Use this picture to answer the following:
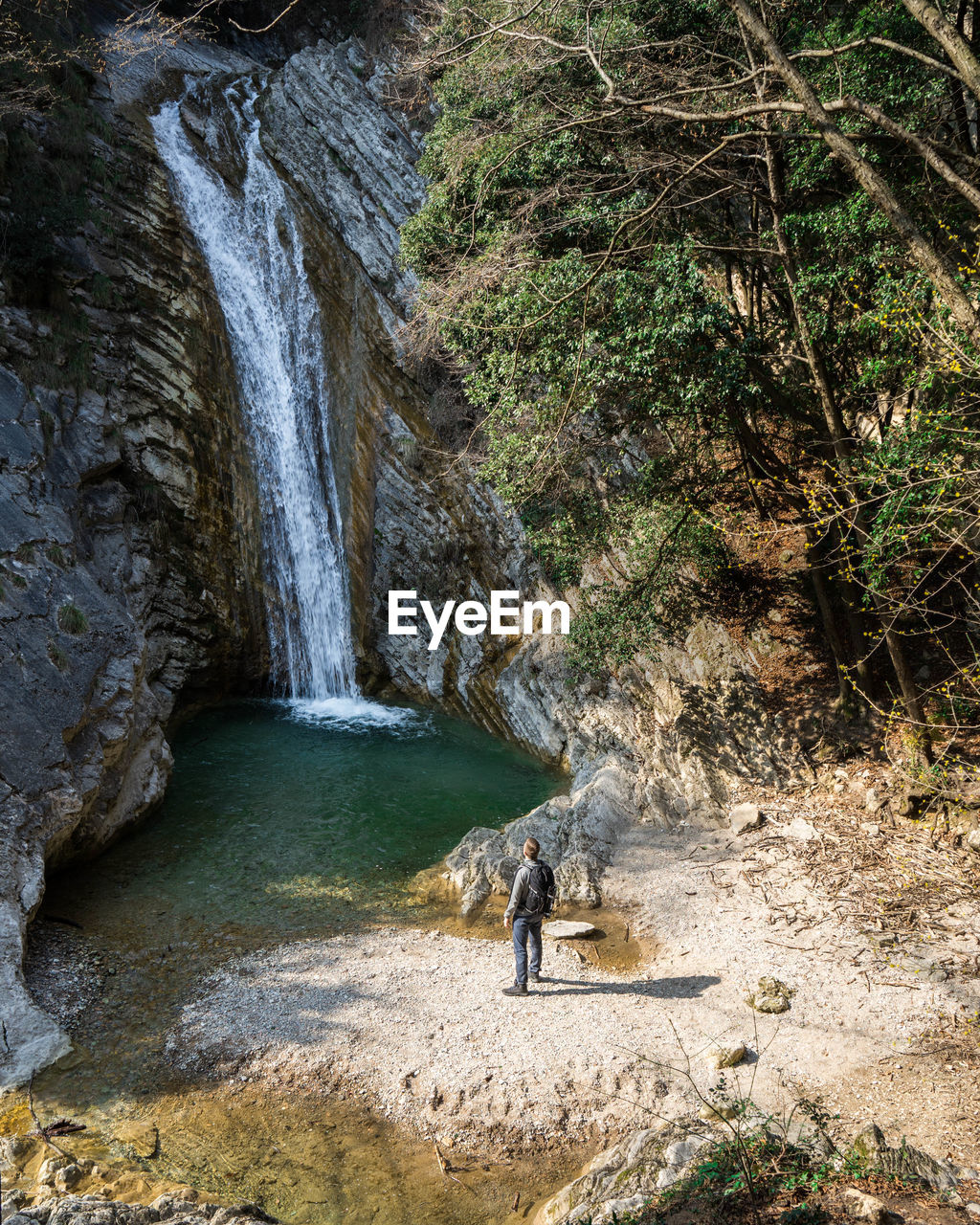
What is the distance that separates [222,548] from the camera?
19.2m

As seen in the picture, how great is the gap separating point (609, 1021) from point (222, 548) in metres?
15.1

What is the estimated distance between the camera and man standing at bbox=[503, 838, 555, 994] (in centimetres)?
807

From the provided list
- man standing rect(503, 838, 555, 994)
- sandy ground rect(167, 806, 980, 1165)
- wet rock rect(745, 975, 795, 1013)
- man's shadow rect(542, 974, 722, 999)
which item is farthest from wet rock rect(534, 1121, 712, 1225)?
man standing rect(503, 838, 555, 994)

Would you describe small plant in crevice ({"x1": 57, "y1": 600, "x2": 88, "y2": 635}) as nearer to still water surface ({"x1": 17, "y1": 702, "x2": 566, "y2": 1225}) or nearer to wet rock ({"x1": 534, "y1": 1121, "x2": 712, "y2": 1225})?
still water surface ({"x1": 17, "y1": 702, "x2": 566, "y2": 1225})

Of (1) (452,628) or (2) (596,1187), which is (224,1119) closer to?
(2) (596,1187)

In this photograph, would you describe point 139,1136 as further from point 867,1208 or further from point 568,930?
point 867,1208

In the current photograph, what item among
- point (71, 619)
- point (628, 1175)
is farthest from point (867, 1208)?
point (71, 619)

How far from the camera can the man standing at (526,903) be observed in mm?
8070

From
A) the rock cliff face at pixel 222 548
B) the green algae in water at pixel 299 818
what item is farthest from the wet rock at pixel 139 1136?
the green algae in water at pixel 299 818

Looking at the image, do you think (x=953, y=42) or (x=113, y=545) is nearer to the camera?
(x=953, y=42)

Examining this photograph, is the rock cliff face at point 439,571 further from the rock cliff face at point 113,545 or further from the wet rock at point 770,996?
the wet rock at point 770,996

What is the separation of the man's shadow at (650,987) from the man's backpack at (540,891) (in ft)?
3.01

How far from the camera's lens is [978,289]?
7.28 meters

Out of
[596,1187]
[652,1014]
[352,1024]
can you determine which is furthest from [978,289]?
[352,1024]
